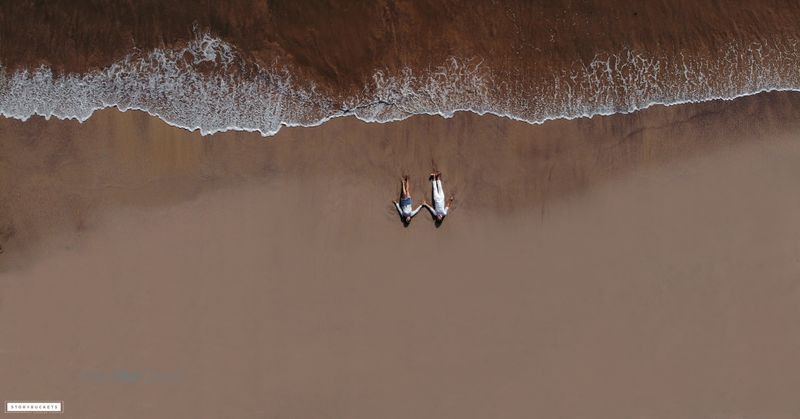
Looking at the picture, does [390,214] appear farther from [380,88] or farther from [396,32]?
[396,32]

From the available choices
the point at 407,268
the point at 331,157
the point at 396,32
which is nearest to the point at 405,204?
the point at 407,268

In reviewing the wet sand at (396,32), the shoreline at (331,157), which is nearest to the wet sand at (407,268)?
the shoreline at (331,157)

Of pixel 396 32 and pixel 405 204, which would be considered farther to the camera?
pixel 396 32

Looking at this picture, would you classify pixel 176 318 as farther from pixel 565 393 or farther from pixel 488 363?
pixel 565 393

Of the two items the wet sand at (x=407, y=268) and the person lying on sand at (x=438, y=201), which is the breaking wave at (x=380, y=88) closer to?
the wet sand at (x=407, y=268)

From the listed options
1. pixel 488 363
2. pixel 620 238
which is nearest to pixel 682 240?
pixel 620 238
